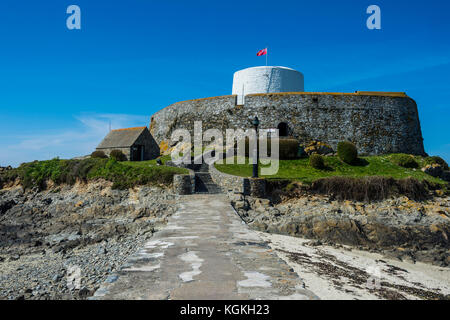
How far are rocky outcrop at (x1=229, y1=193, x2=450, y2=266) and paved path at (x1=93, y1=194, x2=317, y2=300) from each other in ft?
25.5

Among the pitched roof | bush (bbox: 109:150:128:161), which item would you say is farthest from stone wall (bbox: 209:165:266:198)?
the pitched roof

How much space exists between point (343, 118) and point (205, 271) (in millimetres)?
26879

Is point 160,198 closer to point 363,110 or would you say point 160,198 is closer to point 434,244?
point 434,244

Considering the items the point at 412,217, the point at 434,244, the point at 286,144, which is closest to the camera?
the point at 434,244

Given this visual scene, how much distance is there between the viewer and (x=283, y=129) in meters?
28.6

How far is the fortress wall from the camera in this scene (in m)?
27.5

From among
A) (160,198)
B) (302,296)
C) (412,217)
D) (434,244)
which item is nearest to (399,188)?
(412,217)

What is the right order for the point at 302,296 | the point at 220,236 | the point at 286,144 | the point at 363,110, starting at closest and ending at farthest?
the point at 302,296
the point at 220,236
the point at 286,144
the point at 363,110

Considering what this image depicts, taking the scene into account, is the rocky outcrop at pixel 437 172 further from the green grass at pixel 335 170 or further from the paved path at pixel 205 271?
the paved path at pixel 205 271

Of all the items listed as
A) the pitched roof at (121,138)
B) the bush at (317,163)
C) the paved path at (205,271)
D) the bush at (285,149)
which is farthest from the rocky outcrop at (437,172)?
the pitched roof at (121,138)

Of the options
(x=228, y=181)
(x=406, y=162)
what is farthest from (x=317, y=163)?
(x=228, y=181)

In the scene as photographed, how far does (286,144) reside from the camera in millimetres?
23906

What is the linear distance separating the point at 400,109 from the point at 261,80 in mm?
14702

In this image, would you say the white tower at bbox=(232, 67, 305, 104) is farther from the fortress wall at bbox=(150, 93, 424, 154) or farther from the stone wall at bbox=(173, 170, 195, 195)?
the stone wall at bbox=(173, 170, 195, 195)
